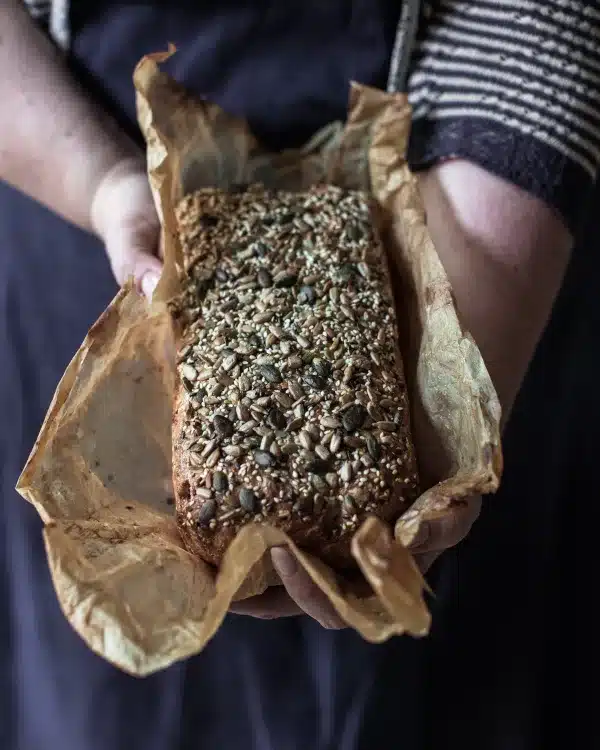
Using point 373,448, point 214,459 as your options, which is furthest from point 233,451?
point 373,448

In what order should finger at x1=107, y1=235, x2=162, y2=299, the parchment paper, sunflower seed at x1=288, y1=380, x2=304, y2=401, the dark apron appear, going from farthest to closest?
the dark apron, finger at x1=107, y1=235, x2=162, y2=299, sunflower seed at x1=288, y1=380, x2=304, y2=401, the parchment paper

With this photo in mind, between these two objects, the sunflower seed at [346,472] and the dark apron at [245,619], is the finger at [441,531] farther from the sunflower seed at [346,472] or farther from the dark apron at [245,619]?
the dark apron at [245,619]

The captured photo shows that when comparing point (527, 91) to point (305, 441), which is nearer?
point (305, 441)

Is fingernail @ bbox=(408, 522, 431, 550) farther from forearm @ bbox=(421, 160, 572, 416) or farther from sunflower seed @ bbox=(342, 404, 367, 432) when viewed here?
forearm @ bbox=(421, 160, 572, 416)

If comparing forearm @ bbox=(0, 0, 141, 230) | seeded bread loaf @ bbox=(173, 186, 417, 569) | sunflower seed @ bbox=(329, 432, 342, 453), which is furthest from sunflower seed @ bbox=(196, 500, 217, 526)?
forearm @ bbox=(0, 0, 141, 230)

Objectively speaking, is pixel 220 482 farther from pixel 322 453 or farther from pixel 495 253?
pixel 495 253

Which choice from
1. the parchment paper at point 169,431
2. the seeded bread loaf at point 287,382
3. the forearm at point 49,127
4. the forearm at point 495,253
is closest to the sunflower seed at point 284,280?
the seeded bread loaf at point 287,382

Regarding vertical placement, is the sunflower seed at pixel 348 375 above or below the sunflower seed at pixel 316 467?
above
